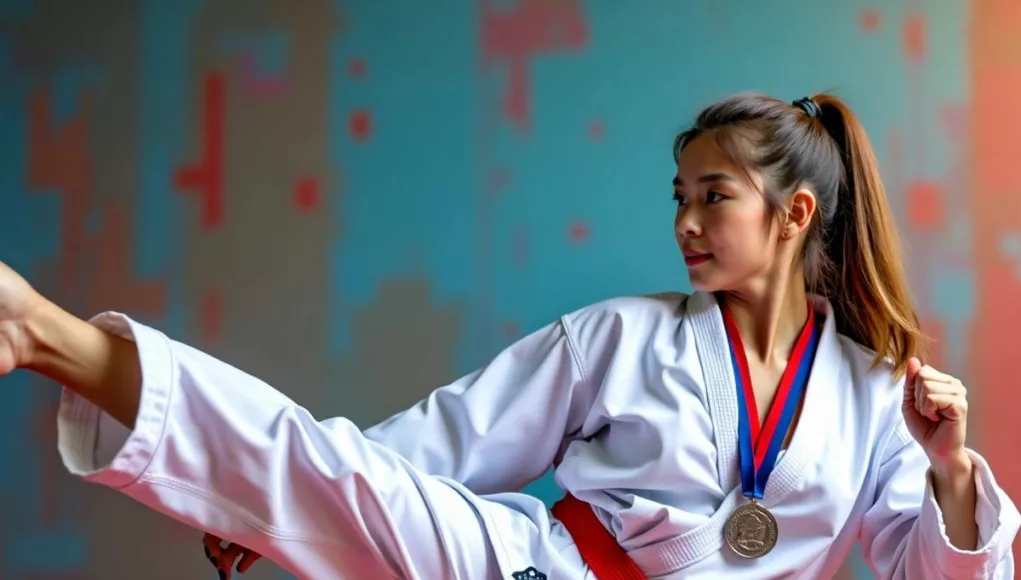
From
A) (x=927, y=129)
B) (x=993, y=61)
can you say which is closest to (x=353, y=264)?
(x=927, y=129)

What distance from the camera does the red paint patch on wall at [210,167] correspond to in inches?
68.8

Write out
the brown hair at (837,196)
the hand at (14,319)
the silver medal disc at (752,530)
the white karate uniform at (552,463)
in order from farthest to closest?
the brown hair at (837,196) < the silver medal disc at (752,530) < the white karate uniform at (552,463) < the hand at (14,319)

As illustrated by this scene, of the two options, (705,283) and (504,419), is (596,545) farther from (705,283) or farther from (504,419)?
(705,283)

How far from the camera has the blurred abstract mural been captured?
5.43 ft

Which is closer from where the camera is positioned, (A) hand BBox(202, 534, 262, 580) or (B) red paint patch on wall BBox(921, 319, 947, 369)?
(A) hand BBox(202, 534, 262, 580)

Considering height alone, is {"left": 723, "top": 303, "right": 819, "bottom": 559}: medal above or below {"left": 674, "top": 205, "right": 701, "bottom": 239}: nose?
below

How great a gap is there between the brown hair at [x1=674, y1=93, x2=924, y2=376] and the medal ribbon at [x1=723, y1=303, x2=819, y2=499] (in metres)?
0.09

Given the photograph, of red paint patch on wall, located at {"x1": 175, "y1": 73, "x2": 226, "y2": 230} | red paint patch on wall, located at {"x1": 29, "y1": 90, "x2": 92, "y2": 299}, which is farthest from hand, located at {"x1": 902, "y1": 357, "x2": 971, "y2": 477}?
red paint patch on wall, located at {"x1": 29, "y1": 90, "x2": 92, "y2": 299}

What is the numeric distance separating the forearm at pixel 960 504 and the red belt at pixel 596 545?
1.25 feet

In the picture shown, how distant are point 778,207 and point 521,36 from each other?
22.2 inches

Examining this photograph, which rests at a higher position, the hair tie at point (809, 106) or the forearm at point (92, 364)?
the hair tie at point (809, 106)

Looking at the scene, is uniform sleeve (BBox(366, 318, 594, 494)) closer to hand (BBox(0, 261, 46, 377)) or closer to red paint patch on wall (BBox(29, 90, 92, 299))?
hand (BBox(0, 261, 46, 377))

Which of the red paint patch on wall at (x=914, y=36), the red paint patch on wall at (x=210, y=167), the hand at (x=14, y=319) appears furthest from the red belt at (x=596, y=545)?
the red paint patch on wall at (x=914, y=36)

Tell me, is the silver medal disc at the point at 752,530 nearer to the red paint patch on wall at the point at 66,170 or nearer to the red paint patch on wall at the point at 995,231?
the red paint patch on wall at the point at 995,231
